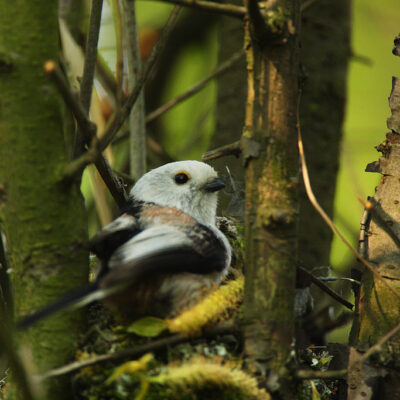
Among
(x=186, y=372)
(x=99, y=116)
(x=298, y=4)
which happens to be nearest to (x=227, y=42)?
(x=99, y=116)

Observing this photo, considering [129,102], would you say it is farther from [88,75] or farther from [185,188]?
[185,188]

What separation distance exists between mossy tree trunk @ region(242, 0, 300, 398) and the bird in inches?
11.4

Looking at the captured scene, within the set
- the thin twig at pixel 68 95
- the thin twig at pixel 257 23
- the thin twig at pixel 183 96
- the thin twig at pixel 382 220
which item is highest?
the thin twig at pixel 257 23

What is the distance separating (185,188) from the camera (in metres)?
2.46

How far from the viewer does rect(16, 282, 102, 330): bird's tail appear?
145 centimetres

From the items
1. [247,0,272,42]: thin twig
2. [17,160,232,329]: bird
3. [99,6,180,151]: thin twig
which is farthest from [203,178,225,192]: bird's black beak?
[247,0,272,42]: thin twig

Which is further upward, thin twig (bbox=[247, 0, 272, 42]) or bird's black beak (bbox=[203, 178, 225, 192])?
thin twig (bbox=[247, 0, 272, 42])

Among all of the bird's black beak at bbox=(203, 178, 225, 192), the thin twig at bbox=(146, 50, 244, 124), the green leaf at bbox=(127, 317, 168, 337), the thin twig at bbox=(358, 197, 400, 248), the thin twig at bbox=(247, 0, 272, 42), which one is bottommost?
the green leaf at bbox=(127, 317, 168, 337)

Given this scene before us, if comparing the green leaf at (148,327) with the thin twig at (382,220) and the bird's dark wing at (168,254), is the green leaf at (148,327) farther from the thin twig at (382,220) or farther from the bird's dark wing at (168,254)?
the thin twig at (382,220)

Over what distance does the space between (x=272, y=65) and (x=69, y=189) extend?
0.72 metres

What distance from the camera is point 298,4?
5.34 feet

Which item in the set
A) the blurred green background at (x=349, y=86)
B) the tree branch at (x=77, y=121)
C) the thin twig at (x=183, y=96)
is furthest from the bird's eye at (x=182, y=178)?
the blurred green background at (x=349, y=86)

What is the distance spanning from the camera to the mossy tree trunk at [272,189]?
1604 millimetres

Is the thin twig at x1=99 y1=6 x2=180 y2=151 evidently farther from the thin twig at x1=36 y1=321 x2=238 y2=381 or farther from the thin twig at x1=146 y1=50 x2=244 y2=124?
the thin twig at x1=146 y1=50 x2=244 y2=124
